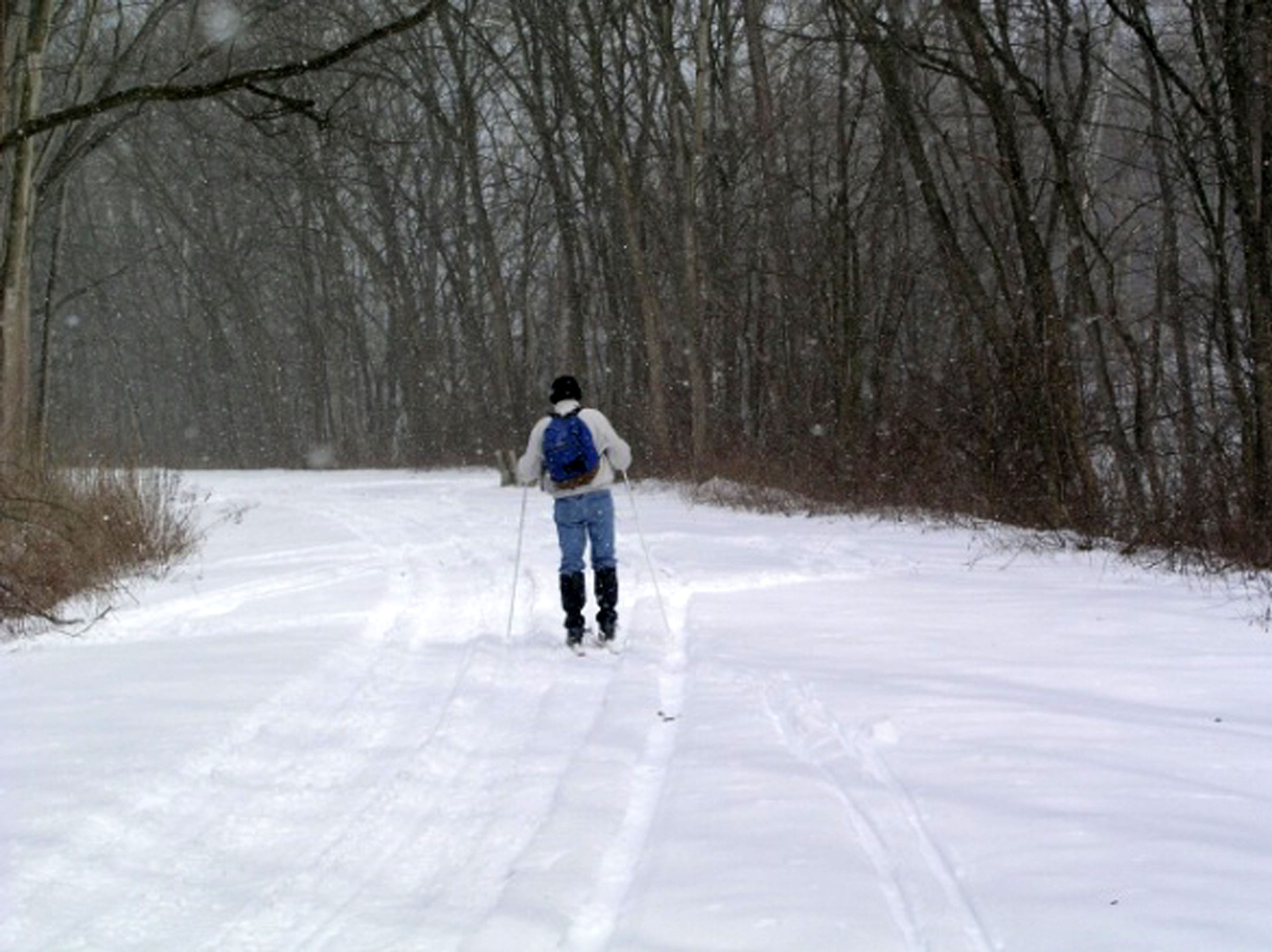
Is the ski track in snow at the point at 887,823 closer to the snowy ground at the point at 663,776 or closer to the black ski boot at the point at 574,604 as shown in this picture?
the snowy ground at the point at 663,776

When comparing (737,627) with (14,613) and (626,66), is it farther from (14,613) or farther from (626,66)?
(626,66)

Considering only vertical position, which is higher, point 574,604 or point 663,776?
point 574,604

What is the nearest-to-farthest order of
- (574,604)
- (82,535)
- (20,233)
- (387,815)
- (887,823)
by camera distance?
(887,823), (387,815), (574,604), (82,535), (20,233)

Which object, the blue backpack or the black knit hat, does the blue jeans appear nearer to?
the blue backpack

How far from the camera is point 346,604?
10086 mm

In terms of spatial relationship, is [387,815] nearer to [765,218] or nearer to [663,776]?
[663,776]

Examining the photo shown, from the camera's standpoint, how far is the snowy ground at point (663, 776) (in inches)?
145

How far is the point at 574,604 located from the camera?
840 centimetres

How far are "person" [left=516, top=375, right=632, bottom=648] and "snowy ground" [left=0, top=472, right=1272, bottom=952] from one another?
0.39 m

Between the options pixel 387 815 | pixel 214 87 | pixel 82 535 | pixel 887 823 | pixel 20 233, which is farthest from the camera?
pixel 20 233

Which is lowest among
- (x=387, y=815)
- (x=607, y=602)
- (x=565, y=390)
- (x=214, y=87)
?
(x=387, y=815)

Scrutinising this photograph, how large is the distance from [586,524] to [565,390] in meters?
0.94

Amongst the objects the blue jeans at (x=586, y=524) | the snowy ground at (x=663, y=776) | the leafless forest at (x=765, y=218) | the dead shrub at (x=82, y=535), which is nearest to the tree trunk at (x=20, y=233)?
the leafless forest at (x=765, y=218)

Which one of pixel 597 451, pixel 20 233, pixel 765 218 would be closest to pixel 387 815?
pixel 597 451
